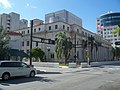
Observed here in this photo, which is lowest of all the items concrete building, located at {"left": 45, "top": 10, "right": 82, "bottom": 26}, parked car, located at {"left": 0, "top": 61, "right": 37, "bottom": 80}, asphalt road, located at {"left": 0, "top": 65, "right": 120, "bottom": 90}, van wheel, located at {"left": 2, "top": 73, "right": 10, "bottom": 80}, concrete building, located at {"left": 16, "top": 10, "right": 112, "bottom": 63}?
asphalt road, located at {"left": 0, "top": 65, "right": 120, "bottom": 90}

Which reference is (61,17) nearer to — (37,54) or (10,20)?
(37,54)

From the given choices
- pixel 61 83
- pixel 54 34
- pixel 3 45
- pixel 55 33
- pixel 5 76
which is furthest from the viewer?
pixel 54 34

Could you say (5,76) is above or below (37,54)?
below

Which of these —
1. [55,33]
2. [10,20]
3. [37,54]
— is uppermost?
[10,20]

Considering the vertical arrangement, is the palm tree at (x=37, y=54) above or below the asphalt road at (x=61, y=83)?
above

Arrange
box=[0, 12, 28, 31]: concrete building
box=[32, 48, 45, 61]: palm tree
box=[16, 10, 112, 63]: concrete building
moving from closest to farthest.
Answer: box=[32, 48, 45, 61]: palm tree < box=[16, 10, 112, 63]: concrete building < box=[0, 12, 28, 31]: concrete building

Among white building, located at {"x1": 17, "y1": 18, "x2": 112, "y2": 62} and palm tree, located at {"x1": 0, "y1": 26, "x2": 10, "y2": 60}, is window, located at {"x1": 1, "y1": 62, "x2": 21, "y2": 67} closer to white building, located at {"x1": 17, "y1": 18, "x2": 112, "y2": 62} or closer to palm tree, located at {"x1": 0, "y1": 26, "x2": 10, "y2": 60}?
palm tree, located at {"x1": 0, "y1": 26, "x2": 10, "y2": 60}

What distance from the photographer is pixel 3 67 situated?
53.1 feet

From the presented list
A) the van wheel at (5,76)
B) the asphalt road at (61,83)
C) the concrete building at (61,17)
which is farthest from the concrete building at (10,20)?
the asphalt road at (61,83)

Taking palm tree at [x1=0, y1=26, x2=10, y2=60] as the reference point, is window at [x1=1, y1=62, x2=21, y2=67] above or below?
below

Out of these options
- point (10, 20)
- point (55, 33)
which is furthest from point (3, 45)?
point (10, 20)

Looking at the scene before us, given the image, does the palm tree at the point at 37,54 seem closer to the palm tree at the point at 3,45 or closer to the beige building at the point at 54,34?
the beige building at the point at 54,34

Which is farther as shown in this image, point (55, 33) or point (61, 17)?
point (61, 17)

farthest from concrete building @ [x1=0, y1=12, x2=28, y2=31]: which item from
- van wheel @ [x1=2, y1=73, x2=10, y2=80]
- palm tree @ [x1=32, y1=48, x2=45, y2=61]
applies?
van wheel @ [x1=2, y1=73, x2=10, y2=80]
